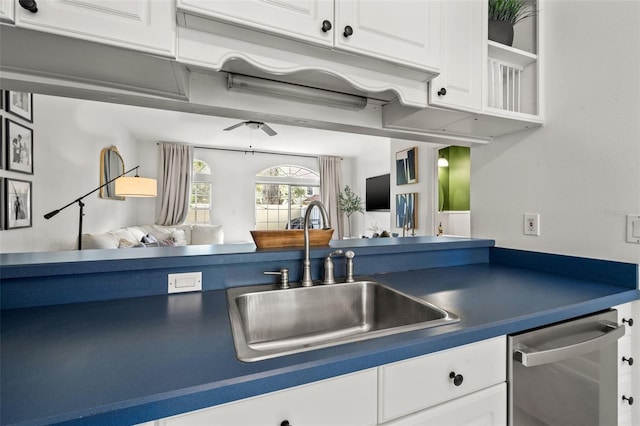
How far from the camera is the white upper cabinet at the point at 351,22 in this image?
841 millimetres

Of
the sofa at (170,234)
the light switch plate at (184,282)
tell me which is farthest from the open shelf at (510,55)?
the sofa at (170,234)

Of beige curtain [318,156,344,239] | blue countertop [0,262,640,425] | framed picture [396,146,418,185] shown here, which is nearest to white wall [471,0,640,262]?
blue countertop [0,262,640,425]

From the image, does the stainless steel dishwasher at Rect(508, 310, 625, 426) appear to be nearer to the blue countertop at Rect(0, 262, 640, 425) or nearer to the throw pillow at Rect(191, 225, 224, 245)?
the blue countertop at Rect(0, 262, 640, 425)

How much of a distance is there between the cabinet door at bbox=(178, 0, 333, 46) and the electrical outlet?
52.8 inches

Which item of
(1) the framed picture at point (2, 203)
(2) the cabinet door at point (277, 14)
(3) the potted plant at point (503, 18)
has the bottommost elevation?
(1) the framed picture at point (2, 203)

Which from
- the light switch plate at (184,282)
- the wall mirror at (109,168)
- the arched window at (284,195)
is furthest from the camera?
the arched window at (284,195)

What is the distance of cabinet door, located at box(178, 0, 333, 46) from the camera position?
81 cm

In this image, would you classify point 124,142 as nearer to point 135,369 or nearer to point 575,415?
point 135,369

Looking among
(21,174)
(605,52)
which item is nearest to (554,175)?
(605,52)

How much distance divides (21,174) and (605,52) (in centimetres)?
354

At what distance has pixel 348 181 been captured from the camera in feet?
25.3

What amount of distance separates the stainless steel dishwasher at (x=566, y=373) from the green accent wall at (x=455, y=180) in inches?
106

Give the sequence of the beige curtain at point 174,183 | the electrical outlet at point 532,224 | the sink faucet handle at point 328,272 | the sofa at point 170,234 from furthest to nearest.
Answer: the beige curtain at point 174,183, the sofa at point 170,234, the electrical outlet at point 532,224, the sink faucet handle at point 328,272

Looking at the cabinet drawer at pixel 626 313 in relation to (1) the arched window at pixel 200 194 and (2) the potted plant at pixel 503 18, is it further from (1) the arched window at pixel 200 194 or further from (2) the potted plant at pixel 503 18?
(1) the arched window at pixel 200 194
